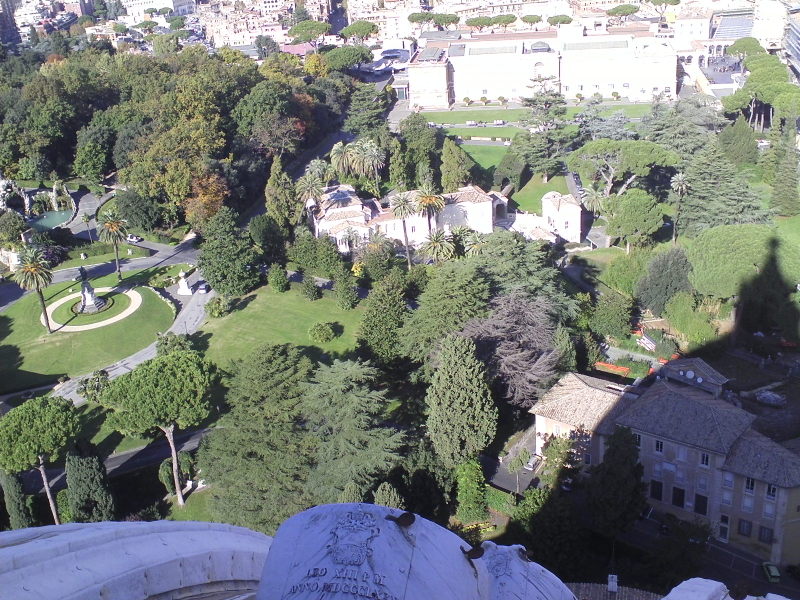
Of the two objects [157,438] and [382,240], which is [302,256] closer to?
[382,240]

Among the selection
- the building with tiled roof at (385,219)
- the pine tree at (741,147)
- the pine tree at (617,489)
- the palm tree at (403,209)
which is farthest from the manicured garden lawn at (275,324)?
the pine tree at (741,147)

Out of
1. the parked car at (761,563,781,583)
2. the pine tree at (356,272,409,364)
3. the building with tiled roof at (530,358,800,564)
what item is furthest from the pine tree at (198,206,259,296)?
the parked car at (761,563,781,583)

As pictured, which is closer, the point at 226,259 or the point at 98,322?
the point at 98,322

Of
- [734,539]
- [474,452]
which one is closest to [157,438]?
[474,452]

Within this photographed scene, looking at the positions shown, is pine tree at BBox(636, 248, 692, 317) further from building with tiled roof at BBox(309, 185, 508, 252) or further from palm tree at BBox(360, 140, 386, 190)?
palm tree at BBox(360, 140, 386, 190)

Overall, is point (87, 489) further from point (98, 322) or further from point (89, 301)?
point (89, 301)

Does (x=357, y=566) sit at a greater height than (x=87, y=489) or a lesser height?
greater

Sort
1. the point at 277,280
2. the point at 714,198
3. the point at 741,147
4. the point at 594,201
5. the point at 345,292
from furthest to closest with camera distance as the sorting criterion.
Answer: the point at 741,147
the point at 594,201
the point at 714,198
the point at 277,280
the point at 345,292

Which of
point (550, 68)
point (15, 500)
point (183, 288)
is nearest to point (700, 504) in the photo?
point (15, 500)
